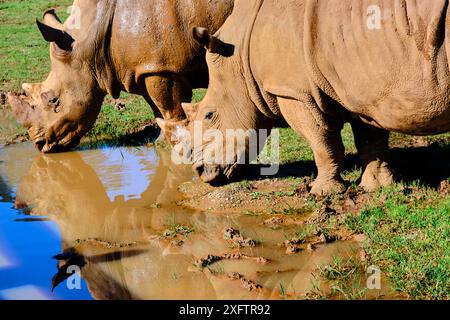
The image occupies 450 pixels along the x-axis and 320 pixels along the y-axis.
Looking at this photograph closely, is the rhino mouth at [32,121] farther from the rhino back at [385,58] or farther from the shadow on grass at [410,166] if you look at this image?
the rhino back at [385,58]

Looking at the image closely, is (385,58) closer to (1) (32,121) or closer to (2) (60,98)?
(2) (60,98)

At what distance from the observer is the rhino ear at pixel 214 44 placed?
21.6 ft

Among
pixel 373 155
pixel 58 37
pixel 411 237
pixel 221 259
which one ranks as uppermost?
pixel 58 37

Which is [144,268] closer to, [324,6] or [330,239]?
[330,239]

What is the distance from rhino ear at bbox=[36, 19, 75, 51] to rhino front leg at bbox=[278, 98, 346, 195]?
3034 mm

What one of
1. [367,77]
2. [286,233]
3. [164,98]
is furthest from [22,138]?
[367,77]

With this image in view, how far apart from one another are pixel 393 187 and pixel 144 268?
2383 millimetres

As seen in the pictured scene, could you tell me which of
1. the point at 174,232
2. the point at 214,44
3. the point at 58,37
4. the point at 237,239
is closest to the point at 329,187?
the point at 237,239

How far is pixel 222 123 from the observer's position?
6.93 meters

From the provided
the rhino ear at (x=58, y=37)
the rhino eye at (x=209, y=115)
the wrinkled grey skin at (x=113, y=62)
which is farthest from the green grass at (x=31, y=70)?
the rhino eye at (x=209, y=115)

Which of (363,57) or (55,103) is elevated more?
(363,57)

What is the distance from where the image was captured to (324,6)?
5.75 metres

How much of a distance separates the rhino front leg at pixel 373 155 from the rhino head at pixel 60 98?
324 centimetres

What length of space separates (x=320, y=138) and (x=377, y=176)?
71 centimetres
